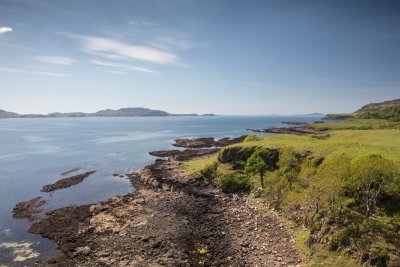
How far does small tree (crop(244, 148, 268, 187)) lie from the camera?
149ft

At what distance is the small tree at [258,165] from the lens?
45.5m

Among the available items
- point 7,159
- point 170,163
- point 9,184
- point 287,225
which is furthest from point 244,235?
point 7,159

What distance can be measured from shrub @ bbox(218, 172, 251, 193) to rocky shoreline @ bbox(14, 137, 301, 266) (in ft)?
5.22

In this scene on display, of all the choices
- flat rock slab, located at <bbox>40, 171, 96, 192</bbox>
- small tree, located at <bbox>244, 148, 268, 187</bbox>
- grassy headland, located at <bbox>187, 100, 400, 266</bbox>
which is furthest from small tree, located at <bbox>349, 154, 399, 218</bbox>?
flat rock slab, located at <bbox>40, 171, 96, 192</bbox>

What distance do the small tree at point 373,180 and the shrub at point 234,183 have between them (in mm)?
20561

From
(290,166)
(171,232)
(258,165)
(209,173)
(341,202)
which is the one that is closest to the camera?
(341,202)

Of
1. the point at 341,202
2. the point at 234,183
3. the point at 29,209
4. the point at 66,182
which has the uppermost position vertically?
the point at 341,202

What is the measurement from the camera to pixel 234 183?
159 ft

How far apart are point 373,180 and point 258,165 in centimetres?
2044

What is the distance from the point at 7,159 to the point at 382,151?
110424 millimetres

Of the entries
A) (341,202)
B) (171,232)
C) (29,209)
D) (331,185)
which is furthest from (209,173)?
(29,209)

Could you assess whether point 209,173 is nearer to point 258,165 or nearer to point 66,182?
point 258,165

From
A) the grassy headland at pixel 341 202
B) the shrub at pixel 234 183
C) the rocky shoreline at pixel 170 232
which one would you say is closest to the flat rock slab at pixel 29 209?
the rocky shoreline at pixel 170 232

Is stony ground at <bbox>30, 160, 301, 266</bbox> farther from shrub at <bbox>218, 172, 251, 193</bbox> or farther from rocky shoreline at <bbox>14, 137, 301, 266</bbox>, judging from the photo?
shrub at <bbox>218, 172, 251, 193</bbox>
